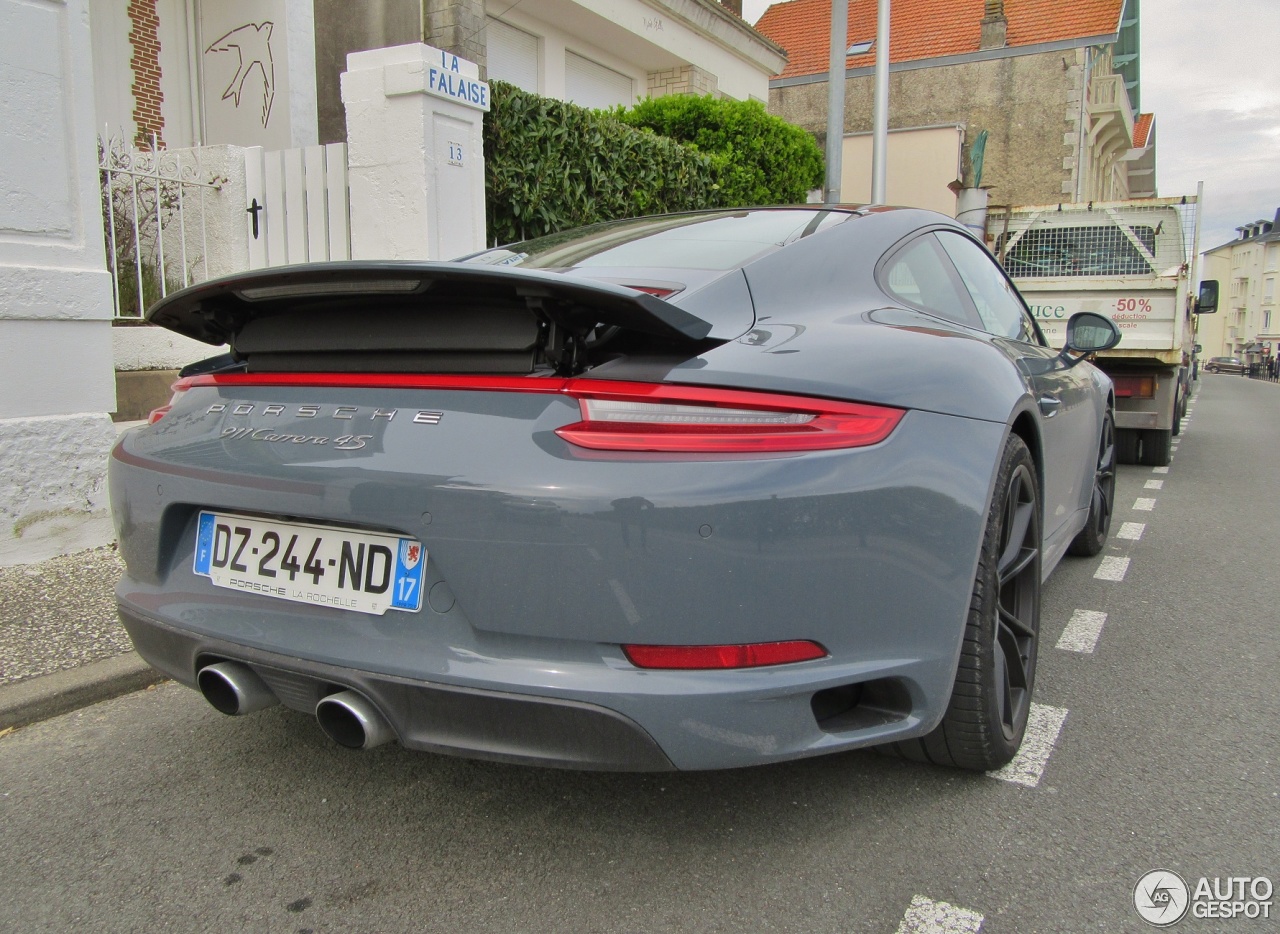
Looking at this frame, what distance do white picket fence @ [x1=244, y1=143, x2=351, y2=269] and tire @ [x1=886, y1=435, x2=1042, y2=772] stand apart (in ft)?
16.5

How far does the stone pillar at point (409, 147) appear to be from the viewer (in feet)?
19.9

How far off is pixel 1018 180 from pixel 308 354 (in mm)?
30821

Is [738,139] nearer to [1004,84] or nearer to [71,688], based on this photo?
[71,688]

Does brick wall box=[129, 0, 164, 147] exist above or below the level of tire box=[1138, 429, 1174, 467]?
above

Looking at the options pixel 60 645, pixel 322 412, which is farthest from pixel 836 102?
pixel 322 412

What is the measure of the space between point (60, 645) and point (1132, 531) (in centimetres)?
550

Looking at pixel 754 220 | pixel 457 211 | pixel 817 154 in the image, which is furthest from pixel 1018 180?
pixel 754 220

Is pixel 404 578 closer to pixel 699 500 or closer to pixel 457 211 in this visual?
pixel 699 500

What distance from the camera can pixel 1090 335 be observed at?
4.09 meters

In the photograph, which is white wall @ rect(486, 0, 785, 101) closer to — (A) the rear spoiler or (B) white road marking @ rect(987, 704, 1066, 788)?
(A) the rear spoiler

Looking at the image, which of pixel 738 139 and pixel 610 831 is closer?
pixel 610 831

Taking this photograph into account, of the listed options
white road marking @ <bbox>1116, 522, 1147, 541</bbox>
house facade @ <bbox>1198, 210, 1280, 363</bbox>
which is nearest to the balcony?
white road marking @ <bbox>1116, 522, 1147, 541</bbox>

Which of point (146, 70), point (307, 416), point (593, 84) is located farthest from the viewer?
point (593, 84)

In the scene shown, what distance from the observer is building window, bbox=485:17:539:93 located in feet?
37.4
